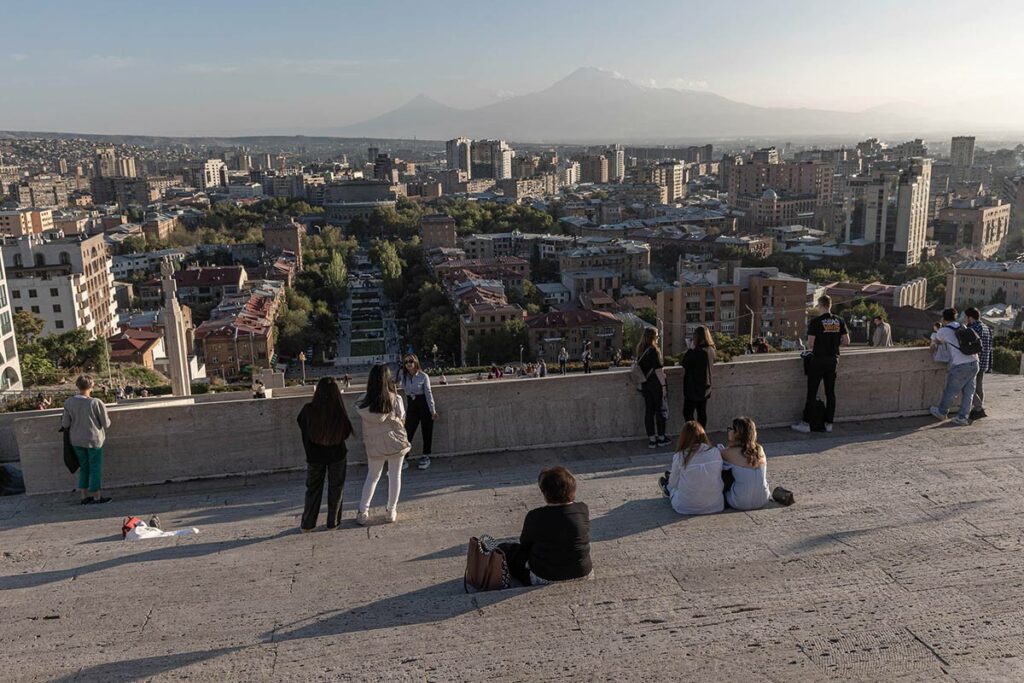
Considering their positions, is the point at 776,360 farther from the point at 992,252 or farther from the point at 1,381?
the point at 992,252

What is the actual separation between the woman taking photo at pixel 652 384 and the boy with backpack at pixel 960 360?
220cm

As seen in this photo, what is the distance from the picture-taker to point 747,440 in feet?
14.8

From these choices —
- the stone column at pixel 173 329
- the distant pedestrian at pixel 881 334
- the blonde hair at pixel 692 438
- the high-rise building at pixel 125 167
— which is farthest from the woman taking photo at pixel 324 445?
the high-rise building at pixel 125 167

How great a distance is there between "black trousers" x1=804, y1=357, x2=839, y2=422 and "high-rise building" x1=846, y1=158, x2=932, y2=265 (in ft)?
242

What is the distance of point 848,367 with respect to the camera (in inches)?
255

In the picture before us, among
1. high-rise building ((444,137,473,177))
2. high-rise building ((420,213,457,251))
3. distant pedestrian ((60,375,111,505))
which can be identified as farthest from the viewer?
high-rise building ((444,137,473,177))

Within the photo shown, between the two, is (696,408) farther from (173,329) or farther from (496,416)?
(173,329)

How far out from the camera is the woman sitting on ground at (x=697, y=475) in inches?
178

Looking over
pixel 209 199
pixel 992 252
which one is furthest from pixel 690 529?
pixel 209 199

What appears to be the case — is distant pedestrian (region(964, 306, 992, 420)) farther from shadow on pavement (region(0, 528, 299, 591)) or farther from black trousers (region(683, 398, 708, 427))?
shadow on pavement (region(0, 528, 299, 591))

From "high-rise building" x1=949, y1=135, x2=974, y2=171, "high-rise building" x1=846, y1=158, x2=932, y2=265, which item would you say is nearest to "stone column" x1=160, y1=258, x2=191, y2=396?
"high-rise building" x1=846, y1=158, x2=932, y2=265

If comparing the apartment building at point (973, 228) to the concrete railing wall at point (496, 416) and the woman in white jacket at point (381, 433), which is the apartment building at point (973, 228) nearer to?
the concrete railing wall at point (496, 416)

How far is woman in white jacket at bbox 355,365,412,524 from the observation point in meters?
4.46

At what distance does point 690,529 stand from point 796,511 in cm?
66
